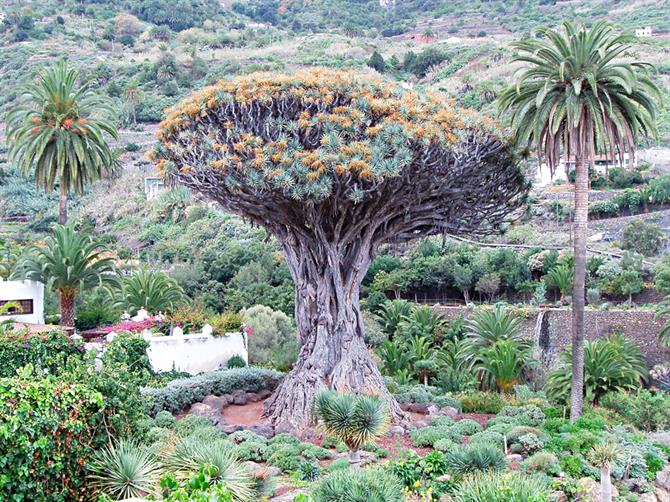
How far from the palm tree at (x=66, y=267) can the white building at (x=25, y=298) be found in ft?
2.24

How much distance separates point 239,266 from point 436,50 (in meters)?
56.5

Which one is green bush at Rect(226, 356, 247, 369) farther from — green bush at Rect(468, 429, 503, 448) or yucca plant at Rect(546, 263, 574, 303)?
yucca plant at Rect(546, 263, 574, 303)

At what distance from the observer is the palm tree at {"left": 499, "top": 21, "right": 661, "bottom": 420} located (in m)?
22.6

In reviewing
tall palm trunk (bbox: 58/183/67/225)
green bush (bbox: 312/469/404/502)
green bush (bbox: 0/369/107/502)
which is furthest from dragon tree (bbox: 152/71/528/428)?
tall palm trunk (bbox: 58/183/67/225)

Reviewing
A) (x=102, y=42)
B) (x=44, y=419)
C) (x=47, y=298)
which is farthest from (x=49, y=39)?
(x=44, y=419)

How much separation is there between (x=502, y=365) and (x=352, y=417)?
16.7 meters

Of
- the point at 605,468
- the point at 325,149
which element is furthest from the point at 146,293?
the point at 605,468

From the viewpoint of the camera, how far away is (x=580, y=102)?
74.4ft

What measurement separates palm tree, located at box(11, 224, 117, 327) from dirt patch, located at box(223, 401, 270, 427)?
8.80 meters

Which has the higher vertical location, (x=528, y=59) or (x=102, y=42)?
(x=102, y=42)

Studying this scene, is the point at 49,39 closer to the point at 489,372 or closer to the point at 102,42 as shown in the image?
the point at 102,42

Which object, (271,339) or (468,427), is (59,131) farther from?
(468,427)

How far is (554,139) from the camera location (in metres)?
23.3

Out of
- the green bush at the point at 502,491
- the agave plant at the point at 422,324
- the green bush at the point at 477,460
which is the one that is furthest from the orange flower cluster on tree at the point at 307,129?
the agave plant at the point at 422,324
